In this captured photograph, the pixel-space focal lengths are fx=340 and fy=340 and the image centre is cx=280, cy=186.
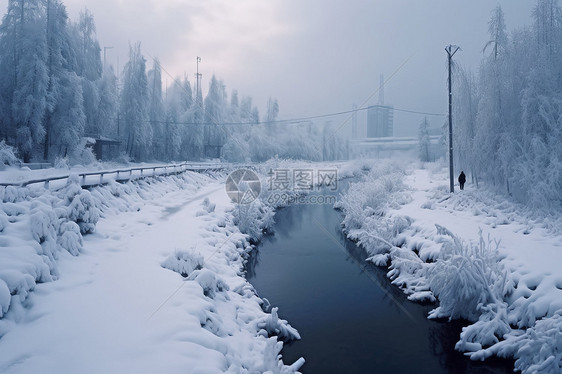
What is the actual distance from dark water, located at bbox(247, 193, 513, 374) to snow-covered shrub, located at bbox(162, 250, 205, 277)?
2608 mm

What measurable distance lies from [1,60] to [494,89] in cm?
3398

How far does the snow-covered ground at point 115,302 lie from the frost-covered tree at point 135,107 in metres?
30.4

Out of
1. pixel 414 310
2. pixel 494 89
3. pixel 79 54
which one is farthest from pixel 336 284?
pixel 79 54

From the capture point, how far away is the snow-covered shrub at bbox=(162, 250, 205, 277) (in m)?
9.05

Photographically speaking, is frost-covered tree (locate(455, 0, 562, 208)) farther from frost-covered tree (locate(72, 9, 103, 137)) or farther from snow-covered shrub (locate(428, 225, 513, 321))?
frost-covered tree (locate(72, 9, 103, 137))

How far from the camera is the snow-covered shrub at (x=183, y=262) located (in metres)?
9.05

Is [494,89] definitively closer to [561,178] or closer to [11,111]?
[561,178]

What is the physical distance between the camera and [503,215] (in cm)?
1411

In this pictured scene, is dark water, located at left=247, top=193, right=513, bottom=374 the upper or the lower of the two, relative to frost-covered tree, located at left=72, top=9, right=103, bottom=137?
lower

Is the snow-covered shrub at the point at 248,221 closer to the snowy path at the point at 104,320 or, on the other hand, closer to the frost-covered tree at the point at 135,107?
the snowy path at the point at 104,320

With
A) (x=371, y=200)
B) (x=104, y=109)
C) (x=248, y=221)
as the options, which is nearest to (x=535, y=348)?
(x=248, y=221)

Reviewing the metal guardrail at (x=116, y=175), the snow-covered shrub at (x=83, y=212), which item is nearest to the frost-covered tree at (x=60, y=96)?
the metal guardrail at (x=116, y=175)

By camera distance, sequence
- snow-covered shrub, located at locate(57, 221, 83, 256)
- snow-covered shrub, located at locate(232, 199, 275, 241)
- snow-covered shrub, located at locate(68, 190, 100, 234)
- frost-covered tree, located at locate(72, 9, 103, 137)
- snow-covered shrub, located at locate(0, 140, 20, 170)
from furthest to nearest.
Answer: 1. frost-covered tree, located at locate(72, 9, 103, 137)
2. snow-covered shrub, located at locate(0, 140, 20, 170)
3. snow-covered shrub, located at locate(232, 199, 275, 241)
4. snow-covered shrub, located at locate(68, 190, 100, 234)
5. snow-covered shrub, located at locate(57, 221, 83, 256)

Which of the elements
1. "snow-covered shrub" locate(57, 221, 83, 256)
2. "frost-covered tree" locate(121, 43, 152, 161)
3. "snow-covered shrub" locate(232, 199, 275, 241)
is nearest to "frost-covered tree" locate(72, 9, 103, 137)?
"frost-covered tree" locate(121, 43, 152, 161)
